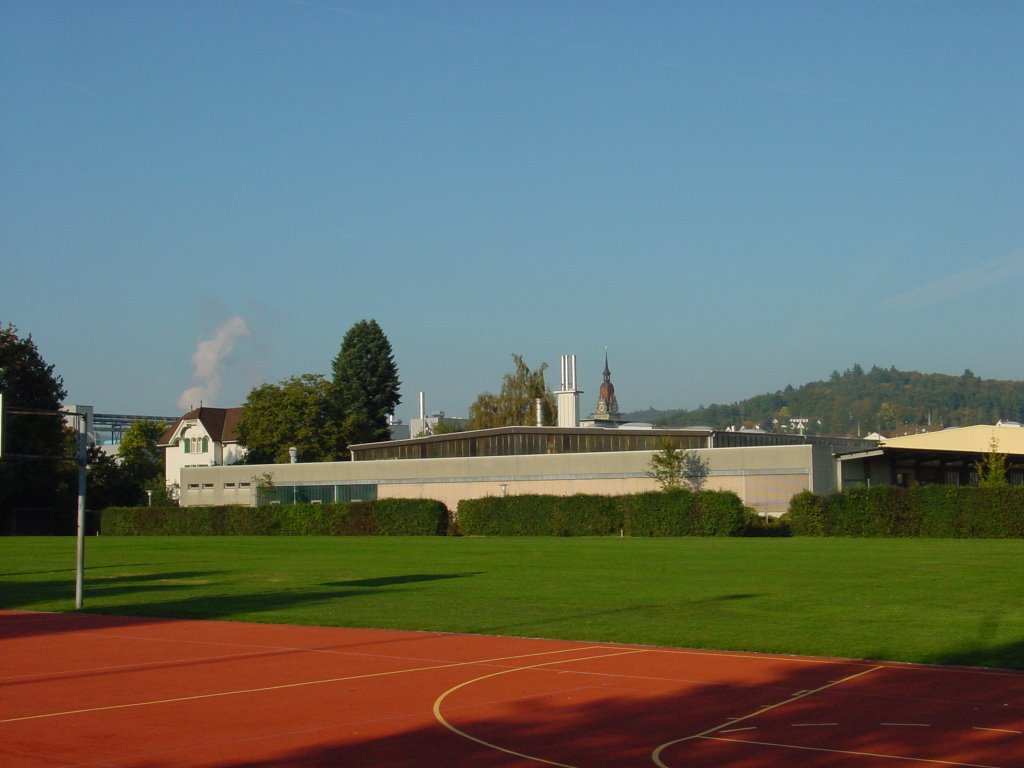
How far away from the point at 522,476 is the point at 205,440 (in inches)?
2159

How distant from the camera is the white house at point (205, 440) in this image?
116 m

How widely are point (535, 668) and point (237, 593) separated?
48.8ft

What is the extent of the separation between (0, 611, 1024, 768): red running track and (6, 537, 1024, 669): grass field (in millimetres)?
2184

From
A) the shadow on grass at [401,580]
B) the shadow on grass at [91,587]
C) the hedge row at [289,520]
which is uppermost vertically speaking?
the hedge row at [289,520]

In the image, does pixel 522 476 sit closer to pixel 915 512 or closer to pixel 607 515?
pixel 607 515

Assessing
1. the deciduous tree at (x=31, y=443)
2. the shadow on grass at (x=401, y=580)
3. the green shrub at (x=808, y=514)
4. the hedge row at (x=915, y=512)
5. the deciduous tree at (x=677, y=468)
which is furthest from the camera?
the deciduous tree at (x=31, y=443)

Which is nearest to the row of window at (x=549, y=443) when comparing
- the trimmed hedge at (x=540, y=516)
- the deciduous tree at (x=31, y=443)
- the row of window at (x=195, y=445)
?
the trimmed hedge at (x=540, y=516)

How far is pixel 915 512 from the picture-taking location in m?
54.2

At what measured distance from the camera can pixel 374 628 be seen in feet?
69.4

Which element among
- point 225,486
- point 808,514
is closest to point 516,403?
point 225,486

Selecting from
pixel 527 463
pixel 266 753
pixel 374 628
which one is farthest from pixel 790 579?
pixel 527 463

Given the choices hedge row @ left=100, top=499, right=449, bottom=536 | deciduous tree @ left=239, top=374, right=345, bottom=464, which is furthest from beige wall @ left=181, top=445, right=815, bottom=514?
deciduous tree @ left=239, top=374, right=345, bottom=464

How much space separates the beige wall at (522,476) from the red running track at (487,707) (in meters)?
44.5

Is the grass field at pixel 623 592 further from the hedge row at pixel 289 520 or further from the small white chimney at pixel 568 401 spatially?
the small white chimney at pixel 568 401
